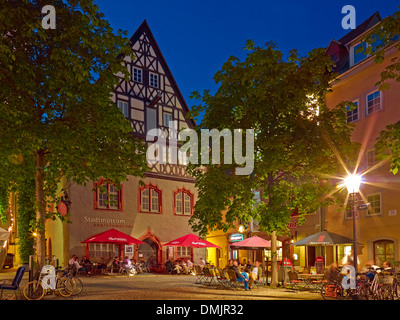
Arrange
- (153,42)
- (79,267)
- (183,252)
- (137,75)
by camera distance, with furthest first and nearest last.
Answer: (183,252) < (153,42) < (137,75) < (79,267)

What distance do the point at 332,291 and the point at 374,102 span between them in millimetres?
12732

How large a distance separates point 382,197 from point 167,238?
1739cm

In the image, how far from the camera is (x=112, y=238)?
30172 mm

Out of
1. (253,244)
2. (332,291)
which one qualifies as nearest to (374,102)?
(253,244)

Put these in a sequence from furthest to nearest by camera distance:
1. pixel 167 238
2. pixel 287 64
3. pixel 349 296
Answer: pixel 167 238, pixel 287 64, pixel 349 296

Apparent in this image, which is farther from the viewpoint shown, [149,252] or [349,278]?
[149,252]

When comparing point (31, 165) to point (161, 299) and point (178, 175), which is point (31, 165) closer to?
point (161, 299)

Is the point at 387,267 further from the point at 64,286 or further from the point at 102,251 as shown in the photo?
the point at 102,251

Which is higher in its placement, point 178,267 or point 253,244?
point 253,244

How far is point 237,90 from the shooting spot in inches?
771

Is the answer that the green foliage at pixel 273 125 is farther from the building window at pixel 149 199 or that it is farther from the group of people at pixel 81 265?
the building window at pixel 149 199

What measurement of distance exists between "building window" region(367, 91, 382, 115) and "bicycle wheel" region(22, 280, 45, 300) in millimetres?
17777

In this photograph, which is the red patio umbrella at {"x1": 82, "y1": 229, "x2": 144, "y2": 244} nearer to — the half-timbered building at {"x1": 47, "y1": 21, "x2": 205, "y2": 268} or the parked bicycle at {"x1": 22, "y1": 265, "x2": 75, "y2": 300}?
the half-timbered building at {"x1": 47, "y1": 21, "x2": 205, "y2": 268}

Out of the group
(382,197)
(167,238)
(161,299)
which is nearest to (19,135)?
(161,299)
